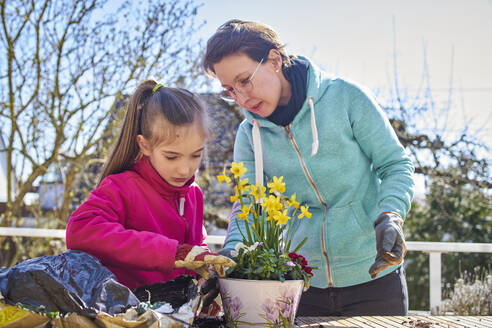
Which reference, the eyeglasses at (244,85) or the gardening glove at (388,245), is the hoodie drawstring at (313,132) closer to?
the eyeglasses at (244,85)

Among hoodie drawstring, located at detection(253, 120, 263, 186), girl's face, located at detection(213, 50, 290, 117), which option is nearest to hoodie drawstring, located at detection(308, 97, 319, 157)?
girl's face, located at detection(213, 50, 290, 117)

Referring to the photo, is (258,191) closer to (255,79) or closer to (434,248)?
(255,79)

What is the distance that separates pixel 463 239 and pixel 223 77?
623 cm

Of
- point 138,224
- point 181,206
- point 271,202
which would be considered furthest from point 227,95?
point 271,202

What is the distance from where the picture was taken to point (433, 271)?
3748 mm

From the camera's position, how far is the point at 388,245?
1102 mm

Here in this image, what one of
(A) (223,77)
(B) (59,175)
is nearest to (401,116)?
(B) (59,175)

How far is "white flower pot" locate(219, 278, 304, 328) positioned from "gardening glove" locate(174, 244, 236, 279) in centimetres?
5

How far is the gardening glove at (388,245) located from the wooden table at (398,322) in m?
0.21

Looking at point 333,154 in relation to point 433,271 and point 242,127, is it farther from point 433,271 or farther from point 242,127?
point 433,271

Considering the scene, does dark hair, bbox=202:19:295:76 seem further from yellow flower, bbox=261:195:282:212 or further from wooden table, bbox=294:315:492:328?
wooden table, bbox=294:315:492:328

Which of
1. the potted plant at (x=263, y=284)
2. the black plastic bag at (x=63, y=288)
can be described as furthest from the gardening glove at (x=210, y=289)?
the black plastic bag at (x=63, y=288)

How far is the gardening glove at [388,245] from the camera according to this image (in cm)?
107

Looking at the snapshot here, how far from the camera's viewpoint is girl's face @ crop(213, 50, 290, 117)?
1571 mm
